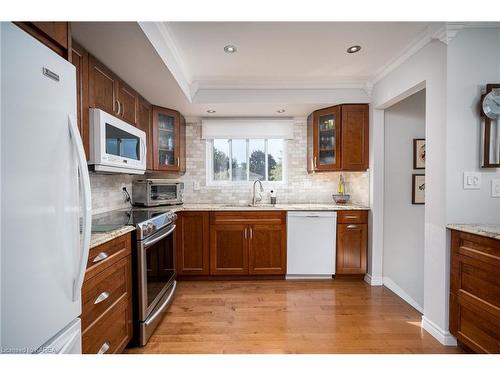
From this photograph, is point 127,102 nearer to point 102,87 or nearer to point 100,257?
point 102,87

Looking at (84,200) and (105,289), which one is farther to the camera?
(105,289)

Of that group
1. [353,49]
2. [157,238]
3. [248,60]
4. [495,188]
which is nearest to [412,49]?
[353,49]

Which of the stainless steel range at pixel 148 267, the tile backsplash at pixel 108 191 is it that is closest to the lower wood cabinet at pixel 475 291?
the stainless steel range at pixel 148 267

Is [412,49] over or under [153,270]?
over

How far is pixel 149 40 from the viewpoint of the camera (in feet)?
4.99

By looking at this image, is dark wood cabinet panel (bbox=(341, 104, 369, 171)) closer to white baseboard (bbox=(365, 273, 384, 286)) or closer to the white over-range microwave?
white baseboard (bbox=(365, 273, 384, 286))

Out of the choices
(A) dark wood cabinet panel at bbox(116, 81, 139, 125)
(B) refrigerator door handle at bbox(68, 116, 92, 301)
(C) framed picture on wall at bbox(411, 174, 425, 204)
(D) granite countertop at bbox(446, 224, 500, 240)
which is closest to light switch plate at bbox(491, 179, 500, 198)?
(D) granite countertop at bbox(446, 224, 500, 240)

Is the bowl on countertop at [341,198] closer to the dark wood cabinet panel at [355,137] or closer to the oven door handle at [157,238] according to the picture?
A: the dark wood cabinet panel at [355,137]

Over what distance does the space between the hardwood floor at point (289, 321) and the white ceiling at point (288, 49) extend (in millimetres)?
2412

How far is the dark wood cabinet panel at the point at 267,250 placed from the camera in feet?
9.39

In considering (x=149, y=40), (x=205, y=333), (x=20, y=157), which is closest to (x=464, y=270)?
(x=205, y=333)

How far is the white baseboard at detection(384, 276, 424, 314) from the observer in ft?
7.53

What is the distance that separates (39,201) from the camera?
2.51 feet

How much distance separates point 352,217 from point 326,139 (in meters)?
1.06
